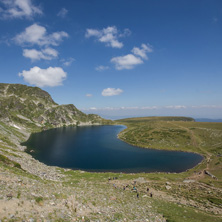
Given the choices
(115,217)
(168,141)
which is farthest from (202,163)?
(115,217)

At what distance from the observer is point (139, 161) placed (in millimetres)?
86938

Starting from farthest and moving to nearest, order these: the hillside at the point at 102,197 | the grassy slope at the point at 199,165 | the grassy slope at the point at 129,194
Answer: the grassy slope at the point at 199,165 → the grassy slope at the point at 129,194 → the hillside at the point at 102,197

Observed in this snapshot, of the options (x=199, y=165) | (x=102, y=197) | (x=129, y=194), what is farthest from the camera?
(x=199, y=165)

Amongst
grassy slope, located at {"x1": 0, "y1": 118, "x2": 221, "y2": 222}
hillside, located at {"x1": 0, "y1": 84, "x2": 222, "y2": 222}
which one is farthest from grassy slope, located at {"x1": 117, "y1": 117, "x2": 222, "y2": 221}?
hillside, located at {"x1": 0, "y1": 84, "x2": 222, "y2": 222}

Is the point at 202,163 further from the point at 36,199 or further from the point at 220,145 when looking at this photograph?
the point at 36,199

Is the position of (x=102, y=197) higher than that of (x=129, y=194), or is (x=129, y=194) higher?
(x=102, y=197)

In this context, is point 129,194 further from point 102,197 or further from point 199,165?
point 199,165

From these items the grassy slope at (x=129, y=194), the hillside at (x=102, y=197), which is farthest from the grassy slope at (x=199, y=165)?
the hillside at (x=102, y=197)

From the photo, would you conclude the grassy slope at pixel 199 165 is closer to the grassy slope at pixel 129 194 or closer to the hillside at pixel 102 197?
the grassy slope at pixel 129 194

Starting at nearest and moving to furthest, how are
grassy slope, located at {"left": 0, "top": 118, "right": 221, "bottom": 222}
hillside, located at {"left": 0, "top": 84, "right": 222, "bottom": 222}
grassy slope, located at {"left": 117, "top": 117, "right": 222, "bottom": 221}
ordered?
hillside, located at {"left": 0, "top": 84, "right": 222, "bottom": 222}, grassy slope, located at {"left": 0, "top": 118, "right": 221, "bottom": 222}, grassy slope, located at {"left": 117, "top": 117, "right": 222, "bottom": 221}

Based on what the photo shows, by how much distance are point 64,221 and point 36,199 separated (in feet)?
18.4

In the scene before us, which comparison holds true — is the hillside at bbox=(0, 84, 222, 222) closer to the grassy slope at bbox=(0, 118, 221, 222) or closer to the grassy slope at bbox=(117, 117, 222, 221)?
the grassy slope at bbox=(0, 118, 221, 222)

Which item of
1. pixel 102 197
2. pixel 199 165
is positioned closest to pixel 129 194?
pixel 102 197

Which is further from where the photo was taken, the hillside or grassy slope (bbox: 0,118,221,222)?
grassy slope (bbox: 0,118,221,222)
